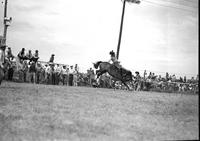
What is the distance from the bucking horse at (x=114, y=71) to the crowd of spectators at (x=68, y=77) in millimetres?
815

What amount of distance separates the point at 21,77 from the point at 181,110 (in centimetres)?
1369

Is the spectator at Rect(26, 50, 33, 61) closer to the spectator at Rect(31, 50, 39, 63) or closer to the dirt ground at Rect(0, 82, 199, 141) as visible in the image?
the spectator at Rect(31, 50, 39, 63)

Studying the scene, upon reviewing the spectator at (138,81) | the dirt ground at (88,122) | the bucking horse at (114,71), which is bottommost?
the dirt ground at (88,122)

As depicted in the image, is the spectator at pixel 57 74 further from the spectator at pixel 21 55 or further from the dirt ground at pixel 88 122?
the dirt ground at pixel 88 122

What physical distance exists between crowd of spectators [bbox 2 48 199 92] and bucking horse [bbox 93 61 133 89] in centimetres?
82

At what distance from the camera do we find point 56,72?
A: 2225 centimetres

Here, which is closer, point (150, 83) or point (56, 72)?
point (56, 72)

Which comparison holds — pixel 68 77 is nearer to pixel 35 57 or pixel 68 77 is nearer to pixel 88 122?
pixel 35 57

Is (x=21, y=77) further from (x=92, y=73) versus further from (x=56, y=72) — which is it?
(x=92, y=73)

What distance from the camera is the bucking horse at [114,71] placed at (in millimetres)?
23562

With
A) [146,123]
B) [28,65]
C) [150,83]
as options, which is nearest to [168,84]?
[150,83]

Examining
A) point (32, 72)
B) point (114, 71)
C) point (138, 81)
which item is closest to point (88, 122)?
point (32, 72)

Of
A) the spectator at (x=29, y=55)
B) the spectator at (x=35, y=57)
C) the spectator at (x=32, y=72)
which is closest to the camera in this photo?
the spectator at (x=32, y=72)

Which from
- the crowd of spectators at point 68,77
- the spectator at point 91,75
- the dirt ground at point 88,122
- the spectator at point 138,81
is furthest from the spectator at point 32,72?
the dirt ground at point 88,122
